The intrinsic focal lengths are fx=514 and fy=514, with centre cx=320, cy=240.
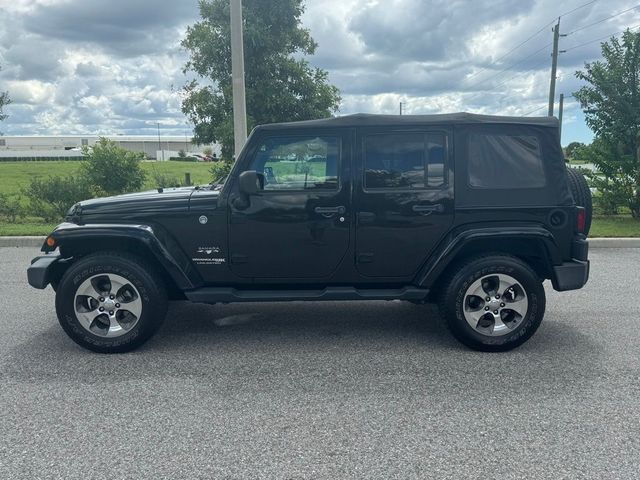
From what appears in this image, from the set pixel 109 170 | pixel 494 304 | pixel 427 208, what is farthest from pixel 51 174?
pixel 494 304

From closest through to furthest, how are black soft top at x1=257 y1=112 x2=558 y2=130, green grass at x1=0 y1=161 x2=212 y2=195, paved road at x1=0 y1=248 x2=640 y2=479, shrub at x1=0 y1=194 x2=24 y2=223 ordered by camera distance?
paved road at x1=0 y1=248 x2=640 y2=479 → black soft top at x1=257 y1=112 x2=558 y2=130 → shrub at x1=0 y1=194 x2=24 y2=223 → green grass at x1=0 y1=161 x2=212 y2=195

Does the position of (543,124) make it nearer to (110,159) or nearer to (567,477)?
(567,477)

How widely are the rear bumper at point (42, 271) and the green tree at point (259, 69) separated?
28.2 ft

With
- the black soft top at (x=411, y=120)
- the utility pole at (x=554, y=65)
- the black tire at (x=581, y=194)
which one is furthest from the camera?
the utility pole at (x=554, y=65)

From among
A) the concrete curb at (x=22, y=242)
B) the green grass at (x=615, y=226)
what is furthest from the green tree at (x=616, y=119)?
the concrete curb at (x=22, y=242)

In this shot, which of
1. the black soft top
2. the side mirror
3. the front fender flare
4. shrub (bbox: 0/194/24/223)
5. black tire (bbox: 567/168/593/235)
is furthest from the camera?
shrub (bbox: 0/194/24/223)

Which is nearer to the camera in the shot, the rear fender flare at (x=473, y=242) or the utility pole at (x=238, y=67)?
the rear fender flare at (x=473, y=242)

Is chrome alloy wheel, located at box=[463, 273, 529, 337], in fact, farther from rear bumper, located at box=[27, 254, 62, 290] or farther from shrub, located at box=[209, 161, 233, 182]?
shrub, located at box=[209, 161, 233, 182]

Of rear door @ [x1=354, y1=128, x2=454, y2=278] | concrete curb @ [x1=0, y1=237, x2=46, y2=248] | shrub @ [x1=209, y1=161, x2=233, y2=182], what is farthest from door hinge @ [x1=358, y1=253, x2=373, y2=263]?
shrub @ [x1=209, y1=161, x2=233, y2=182]

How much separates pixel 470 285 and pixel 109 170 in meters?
10.5

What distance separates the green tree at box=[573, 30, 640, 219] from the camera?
11.0 meters

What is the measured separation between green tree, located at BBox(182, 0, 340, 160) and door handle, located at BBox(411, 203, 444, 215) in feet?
29.8

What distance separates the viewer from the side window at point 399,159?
167 inches

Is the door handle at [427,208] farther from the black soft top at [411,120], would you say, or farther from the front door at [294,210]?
the black soft top at [411,120]
